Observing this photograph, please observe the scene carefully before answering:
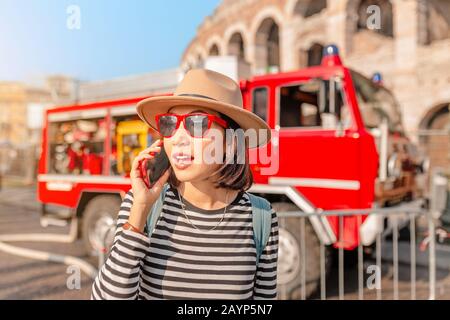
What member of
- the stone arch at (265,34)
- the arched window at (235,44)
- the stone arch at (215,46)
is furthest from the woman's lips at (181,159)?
the stone arch at (215,46)

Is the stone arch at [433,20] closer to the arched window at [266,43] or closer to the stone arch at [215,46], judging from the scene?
the arched window at [266,43]

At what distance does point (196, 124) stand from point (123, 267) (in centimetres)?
54

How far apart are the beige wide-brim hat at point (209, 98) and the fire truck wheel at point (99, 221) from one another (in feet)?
12.2

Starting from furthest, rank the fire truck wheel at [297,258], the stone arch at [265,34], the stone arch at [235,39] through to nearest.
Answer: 1. the stone arch at [235,39]
2. the stone arch at [265,34]
3. the fire truck wheel at [297,258]

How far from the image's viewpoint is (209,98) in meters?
1.31

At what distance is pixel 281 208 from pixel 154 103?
2945mm

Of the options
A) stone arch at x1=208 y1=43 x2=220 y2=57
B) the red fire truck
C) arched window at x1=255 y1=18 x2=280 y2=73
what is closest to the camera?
the red fire truck

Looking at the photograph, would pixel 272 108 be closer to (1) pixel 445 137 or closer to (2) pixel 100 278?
(2) pixel 100 278

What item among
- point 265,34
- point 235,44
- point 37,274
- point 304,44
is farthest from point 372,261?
point 235,44

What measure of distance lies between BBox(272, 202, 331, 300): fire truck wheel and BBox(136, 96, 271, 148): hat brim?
2711 mm

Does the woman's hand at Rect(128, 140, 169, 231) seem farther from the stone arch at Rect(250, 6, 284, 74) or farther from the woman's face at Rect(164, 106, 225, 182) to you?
the stone arch at Rect(250, 6, 284, 74)

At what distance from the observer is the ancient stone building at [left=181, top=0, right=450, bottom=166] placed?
11.6m

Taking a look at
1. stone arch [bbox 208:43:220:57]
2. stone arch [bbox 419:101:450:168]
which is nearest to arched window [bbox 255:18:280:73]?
stone arch [bbox 208:43:220:57]

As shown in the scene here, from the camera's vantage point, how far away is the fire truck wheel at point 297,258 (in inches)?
160
